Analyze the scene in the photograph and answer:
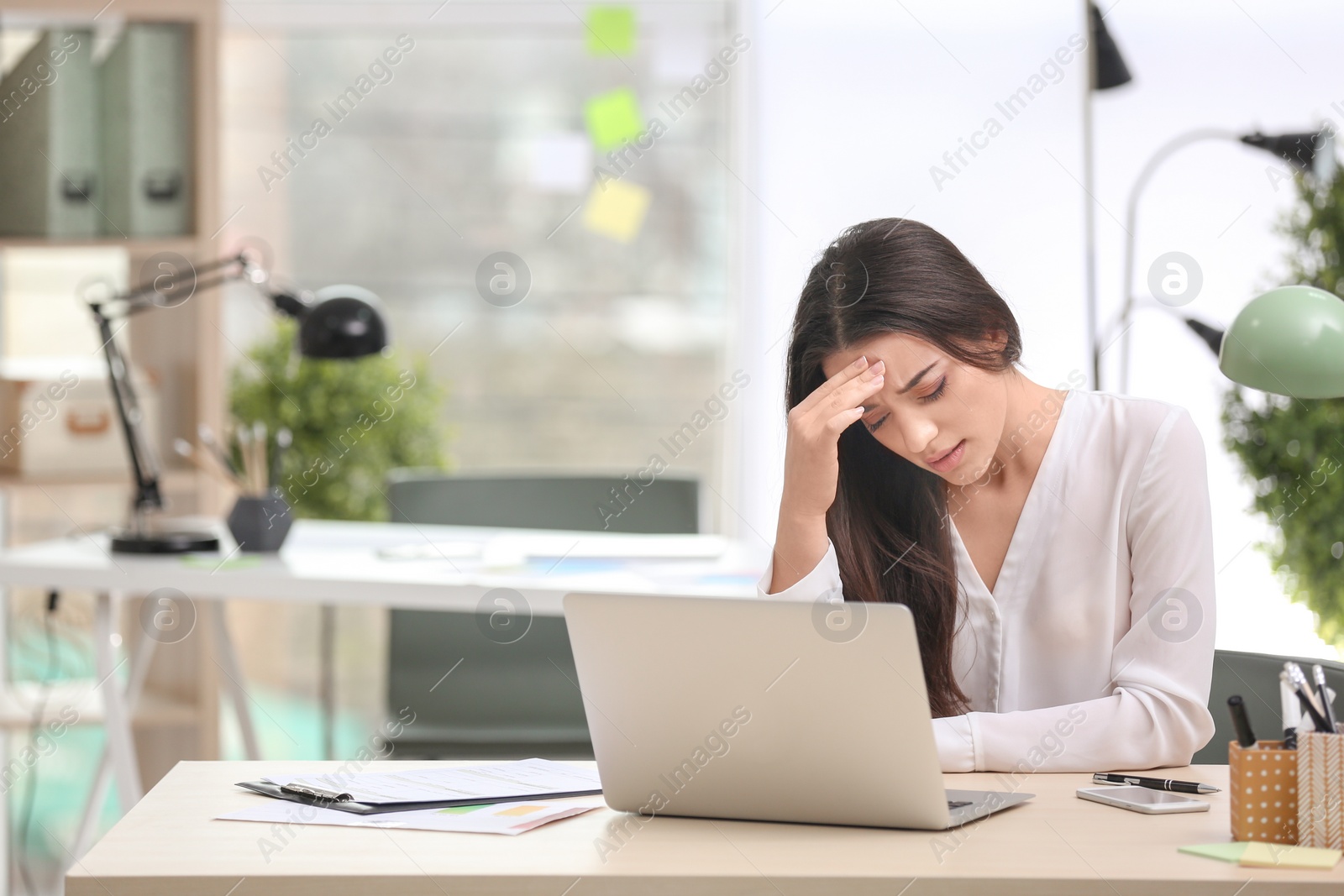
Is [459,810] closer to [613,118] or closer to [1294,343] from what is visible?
[1294,343]

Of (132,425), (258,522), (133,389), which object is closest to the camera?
(258,522)

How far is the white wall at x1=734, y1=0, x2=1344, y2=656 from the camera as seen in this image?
9.17 ft

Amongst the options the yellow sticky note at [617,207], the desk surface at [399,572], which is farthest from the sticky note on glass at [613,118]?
the desk surface at [399,572]

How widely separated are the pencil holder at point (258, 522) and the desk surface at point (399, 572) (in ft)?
0.10

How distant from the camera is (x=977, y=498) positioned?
1.63 meters

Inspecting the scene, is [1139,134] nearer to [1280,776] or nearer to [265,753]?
[1280,776]

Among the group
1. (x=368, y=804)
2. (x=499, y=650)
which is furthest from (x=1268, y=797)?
(x=499, y=650)

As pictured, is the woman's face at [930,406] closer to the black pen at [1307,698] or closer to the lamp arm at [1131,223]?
the black pen at [1307,698]

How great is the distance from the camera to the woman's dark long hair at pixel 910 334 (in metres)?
1.45

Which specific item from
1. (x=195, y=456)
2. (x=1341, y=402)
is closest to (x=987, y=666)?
(x=1341, y=402)

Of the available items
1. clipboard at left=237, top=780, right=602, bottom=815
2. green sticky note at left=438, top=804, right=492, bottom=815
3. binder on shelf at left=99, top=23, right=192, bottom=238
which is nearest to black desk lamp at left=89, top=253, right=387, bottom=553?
binder on shelf at left=99, top=23, right=192, bottom=238

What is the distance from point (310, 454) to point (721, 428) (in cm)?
113

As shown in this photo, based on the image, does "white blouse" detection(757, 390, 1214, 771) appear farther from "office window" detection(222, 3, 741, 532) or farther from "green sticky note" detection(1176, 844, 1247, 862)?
"office window" detection(222, 3, 741, 532)

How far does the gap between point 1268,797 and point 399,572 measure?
157cm
